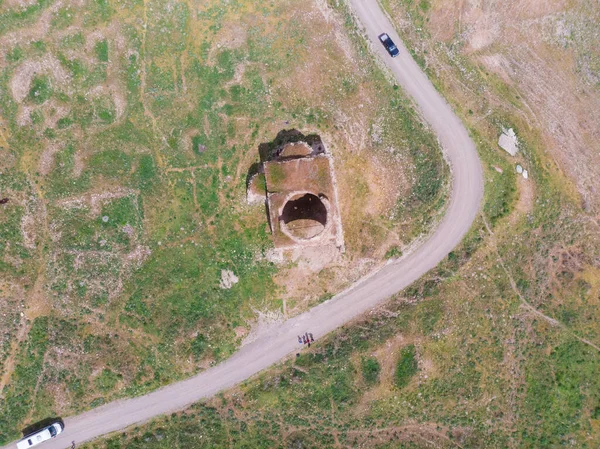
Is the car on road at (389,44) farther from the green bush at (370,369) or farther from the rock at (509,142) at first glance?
the green bush at (370,369)

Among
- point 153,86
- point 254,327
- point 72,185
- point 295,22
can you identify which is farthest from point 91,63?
point 254,327

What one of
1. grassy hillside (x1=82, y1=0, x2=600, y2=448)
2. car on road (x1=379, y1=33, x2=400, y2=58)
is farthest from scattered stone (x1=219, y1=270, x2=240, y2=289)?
car on road (x1=379, y1=33, x2=400, y2=58)

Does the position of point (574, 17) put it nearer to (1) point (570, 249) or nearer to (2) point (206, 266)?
(1) point (570, 249)

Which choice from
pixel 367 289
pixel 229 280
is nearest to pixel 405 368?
pixel 367 289

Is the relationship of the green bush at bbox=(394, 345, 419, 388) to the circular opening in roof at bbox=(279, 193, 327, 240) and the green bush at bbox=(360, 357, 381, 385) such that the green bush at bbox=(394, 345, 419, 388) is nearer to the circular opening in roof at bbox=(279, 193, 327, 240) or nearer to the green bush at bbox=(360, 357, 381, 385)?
the green bush at bbox=(360, 357, 381, 385)

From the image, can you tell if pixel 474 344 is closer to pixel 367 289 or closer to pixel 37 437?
pixel 367 289
